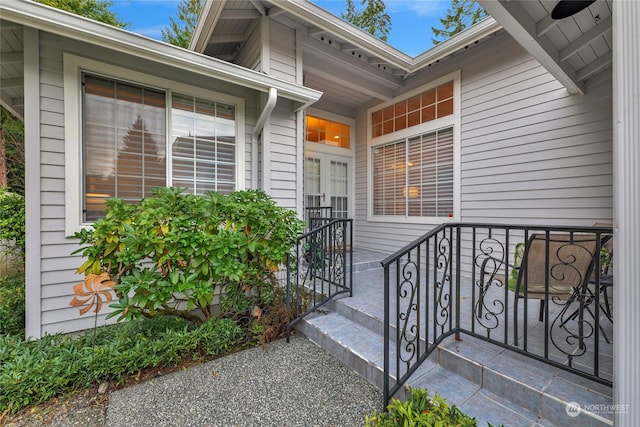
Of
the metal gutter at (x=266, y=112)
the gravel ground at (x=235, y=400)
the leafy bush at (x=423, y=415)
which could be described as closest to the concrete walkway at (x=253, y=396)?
the gravel ground at (x=235, y=400)

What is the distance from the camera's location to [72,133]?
277 centimetres

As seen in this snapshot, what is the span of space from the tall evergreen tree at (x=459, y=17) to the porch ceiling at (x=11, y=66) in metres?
8.75

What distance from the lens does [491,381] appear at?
177 centimetres

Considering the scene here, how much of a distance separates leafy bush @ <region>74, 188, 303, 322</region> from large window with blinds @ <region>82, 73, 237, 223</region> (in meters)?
0.76

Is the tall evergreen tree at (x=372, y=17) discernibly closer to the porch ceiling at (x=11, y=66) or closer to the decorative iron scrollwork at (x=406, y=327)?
the porch ceiling at (x=11, y=66)

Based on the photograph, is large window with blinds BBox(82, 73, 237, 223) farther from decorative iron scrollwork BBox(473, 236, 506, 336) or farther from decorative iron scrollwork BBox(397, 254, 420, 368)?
decorative iron scrollwork BBox(473, 236, 506, 336)

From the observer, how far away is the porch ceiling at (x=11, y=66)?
2729 millimetres

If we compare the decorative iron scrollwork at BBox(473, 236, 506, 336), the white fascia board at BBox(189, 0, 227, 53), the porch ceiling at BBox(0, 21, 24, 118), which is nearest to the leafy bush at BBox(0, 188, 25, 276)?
the porch ceiling at BBox(0, 21, 24, 118)

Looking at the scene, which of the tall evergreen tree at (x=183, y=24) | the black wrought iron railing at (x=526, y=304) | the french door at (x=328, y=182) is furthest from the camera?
the tall evergreen tree at (x=183, y=24)

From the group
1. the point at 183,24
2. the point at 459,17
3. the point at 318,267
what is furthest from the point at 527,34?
the point at 183,24

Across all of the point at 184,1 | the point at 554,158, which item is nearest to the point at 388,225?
the point at 554,158

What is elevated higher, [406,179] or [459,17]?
[459,17]

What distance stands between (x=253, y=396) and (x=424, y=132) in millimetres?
4748

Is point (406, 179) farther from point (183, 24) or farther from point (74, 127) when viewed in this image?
point (183, 24)
